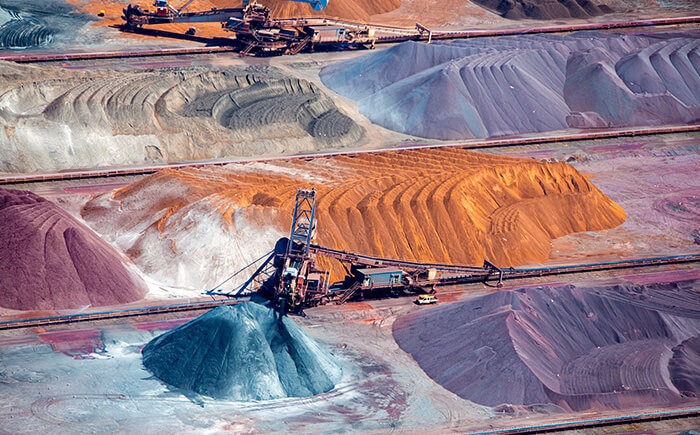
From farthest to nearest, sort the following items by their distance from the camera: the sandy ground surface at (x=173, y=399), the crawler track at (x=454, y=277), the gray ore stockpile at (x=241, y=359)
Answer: the crawler track at (x=454, y=277), the gray ore stockpile at (x=241, y=359), the sandy ground surface at (x=173, y=399)

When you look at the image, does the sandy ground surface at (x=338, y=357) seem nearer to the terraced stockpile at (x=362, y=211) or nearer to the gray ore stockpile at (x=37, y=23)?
the terraced stockpile at (x=362, y=211)

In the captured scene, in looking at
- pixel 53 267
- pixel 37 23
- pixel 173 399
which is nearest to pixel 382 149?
pixel 53 267

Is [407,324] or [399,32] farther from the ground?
[399,32]

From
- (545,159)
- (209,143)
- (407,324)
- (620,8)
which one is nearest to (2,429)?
(407,324)

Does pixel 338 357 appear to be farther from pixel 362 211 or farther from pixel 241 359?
pixel 362 211

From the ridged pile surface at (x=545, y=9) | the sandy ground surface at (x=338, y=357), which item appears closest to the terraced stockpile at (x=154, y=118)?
the sandy ground surface at (x=338, y=357)

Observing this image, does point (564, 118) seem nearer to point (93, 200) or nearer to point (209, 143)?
point (209, 143)
